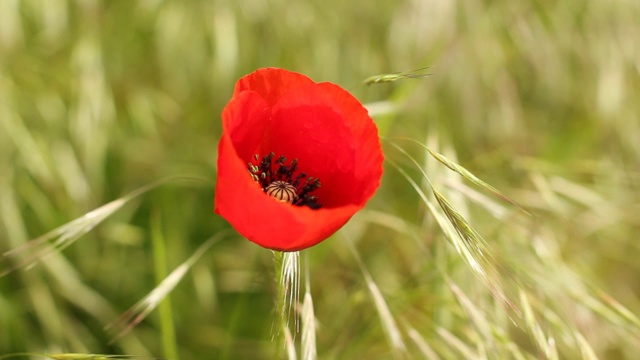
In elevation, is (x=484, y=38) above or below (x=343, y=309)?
above

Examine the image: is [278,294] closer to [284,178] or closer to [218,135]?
[284,178]

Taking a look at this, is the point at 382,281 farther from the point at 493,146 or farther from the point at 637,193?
the point at 637,193

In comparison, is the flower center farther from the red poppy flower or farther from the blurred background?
the blurred background

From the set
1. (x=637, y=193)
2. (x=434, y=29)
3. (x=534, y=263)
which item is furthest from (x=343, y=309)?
(x=637, y=193)

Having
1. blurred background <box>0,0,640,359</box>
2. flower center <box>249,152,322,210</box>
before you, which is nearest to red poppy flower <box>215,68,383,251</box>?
flower center <box>249,152,322,210</box>

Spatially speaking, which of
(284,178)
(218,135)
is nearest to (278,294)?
(284,178)
